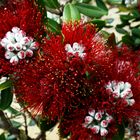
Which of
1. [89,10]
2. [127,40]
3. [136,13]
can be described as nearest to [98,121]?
[89,10]

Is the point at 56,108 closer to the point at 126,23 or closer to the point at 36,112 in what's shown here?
the point at 36,112

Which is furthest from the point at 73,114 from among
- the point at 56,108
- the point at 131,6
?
the point at 131,6

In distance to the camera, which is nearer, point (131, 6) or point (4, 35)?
point (4, 35)

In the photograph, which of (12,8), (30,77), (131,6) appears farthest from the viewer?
(131,6)

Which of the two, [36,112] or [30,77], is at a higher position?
[30,77]

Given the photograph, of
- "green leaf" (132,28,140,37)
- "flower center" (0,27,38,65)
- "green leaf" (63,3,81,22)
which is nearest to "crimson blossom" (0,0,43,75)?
"flower center" (0,27,38,65)

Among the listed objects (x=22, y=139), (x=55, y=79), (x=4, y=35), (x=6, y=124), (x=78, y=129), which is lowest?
(x=22, y=139)

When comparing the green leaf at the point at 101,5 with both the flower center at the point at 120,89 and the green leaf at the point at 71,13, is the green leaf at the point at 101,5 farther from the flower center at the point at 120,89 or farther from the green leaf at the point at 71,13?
the flower center at the point at 120,89

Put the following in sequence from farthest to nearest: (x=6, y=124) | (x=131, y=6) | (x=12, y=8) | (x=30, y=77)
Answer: (x=131, y=6)
(x=6, y=124)
(x=12, y=8)
(x=30, y=77)
